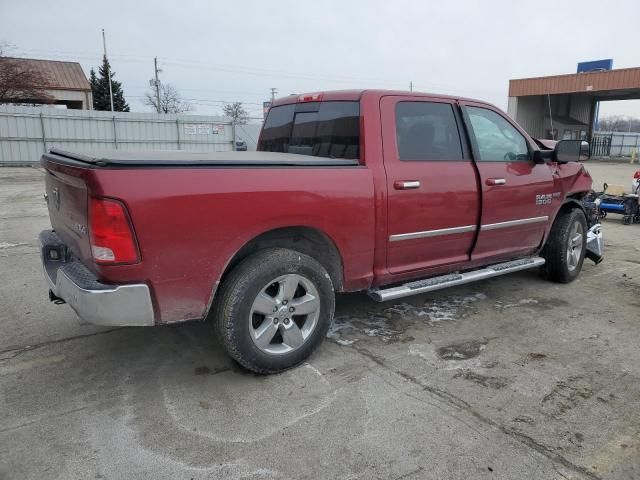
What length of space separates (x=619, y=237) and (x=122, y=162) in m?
8.02

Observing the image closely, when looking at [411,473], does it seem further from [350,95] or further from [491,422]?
[350,95]

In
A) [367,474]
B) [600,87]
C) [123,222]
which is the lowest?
[367,474]

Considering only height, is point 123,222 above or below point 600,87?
below

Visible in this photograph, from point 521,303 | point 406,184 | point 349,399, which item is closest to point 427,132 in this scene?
point 406,184

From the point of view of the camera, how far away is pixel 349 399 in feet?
10.0

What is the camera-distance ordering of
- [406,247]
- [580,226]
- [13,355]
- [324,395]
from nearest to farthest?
[324,395]
[13,355]
[406,247]
[580,226]

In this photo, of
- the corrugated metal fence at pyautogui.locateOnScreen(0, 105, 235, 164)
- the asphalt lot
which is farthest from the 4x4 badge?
the corrugated metal fence at pyautogui.locateOnScreen(0, 105, 235, 164)

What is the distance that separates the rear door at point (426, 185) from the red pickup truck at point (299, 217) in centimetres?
1

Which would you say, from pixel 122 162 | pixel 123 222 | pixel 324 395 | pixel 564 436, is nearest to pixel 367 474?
pixel 324 395

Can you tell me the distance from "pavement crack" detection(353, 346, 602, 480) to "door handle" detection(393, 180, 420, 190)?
1.23 meters

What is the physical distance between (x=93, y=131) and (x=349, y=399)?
22.3 metres

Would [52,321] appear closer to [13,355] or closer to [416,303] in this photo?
[13,355]

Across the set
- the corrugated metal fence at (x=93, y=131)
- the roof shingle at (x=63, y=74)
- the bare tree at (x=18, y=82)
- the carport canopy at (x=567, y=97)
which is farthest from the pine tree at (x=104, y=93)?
the carport canopy at (x=567, y=97)

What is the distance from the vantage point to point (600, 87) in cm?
2962
